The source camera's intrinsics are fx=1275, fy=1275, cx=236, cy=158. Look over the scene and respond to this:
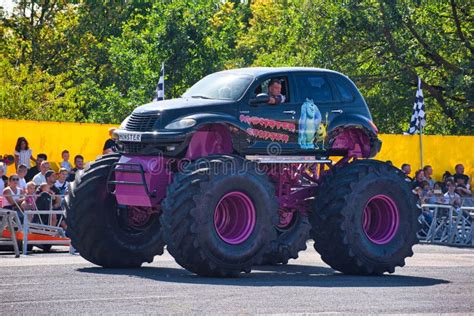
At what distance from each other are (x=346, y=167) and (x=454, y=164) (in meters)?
16.7

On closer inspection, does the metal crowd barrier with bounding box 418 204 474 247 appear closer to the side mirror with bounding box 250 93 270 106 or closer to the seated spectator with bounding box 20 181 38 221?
the seated spectator with bounding box 20 181 38 221

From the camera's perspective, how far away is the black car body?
16.7 meters

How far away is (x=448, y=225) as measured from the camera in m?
27.0

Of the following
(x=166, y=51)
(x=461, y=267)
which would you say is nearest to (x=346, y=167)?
(x=461, y=267)

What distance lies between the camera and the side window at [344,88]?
59.6ft

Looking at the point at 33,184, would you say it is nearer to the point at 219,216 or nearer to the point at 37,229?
the point at 37,229

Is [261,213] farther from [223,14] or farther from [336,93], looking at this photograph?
[223,14]

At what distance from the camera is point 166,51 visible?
A: 47.2m

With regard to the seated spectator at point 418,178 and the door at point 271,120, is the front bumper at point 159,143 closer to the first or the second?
the door at point 271,120

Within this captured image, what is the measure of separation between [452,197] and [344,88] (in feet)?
35.3

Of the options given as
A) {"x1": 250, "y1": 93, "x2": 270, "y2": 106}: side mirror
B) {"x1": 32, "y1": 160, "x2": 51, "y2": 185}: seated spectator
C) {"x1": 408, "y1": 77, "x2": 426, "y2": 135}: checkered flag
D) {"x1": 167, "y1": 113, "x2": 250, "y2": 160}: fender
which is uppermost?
{"x1": 408, "y1": 77, "x2": 426, "y2": 135}: checkered flag

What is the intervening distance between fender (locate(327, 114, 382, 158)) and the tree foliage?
76.6 ft

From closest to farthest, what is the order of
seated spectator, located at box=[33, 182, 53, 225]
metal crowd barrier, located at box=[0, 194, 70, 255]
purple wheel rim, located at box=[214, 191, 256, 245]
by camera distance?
purple wheel rim, located at box=[214, 191, 256, 245] < metal crowd barrier, located at box=[0, 194, 70, 255] < seated spectator, located at box=[33, 182, 53, 225]

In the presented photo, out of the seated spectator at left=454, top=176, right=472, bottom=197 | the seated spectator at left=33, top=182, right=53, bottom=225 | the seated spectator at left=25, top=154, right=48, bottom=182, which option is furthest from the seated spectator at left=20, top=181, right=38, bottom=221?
the seated spectator at left=454, top=176, right=472, bottom=197
